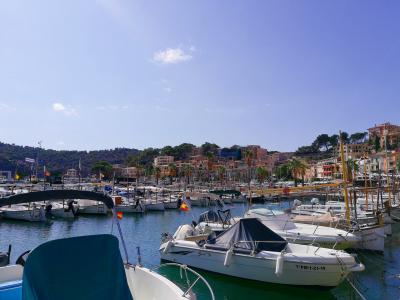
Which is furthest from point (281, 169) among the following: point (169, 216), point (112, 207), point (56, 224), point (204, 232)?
point (112, 207)

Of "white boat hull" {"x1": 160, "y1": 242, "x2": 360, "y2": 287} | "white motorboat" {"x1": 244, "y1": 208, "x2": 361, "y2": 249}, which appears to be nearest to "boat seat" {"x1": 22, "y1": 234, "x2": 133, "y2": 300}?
"white boat hull" {"x1": 160, "y1": 242, "x2": 360, "y2": 287}

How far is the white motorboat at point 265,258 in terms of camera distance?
14.0 m

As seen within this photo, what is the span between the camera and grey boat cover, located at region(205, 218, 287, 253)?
49.9 feet

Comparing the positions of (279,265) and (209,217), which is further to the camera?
(209,217)

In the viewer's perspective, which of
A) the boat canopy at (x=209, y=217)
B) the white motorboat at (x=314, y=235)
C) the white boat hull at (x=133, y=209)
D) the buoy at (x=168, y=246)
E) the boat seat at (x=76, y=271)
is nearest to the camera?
the boat seat at (x=76, y=271)

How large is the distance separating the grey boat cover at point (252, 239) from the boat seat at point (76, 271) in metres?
9.42

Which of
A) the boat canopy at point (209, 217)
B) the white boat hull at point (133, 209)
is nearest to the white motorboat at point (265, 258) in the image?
the boat canopy at point (209, 217)

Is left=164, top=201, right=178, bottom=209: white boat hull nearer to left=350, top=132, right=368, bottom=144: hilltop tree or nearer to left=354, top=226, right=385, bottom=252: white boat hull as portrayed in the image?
left=354, top=226, right=385, bottom=252: white boat hull

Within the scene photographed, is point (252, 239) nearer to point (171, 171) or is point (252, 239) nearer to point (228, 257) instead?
point (228, 257)

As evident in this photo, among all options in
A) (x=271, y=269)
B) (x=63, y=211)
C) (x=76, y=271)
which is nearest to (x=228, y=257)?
(x=271, y=269)

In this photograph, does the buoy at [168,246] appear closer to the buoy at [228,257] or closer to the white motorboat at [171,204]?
the buoy at [228,257]

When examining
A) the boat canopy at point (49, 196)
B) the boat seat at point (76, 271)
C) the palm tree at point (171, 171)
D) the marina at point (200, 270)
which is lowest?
the marina at point (200, 270)

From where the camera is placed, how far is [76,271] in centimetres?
612

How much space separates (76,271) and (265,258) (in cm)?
999
